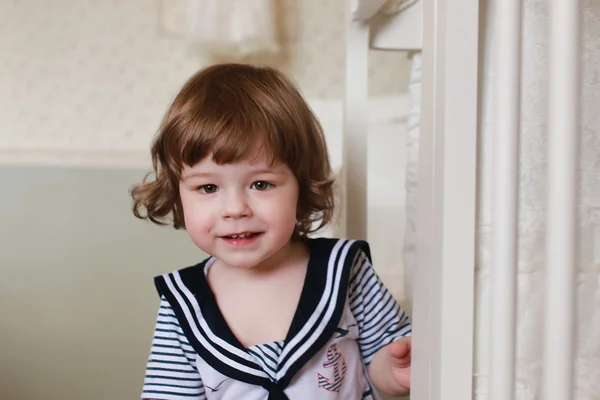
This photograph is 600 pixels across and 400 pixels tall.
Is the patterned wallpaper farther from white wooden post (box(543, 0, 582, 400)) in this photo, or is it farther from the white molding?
white wooden post (box(543, 0, 582, 400))

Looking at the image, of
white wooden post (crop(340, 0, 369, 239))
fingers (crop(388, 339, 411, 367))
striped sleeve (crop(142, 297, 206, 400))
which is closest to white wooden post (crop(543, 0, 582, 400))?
fingers (crop(388, 339, 411, 367))

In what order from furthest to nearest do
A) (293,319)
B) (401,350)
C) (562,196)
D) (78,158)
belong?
(78,158)
(293,319)
(401,350)
(562,196)

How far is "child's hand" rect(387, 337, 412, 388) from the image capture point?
2.38ft

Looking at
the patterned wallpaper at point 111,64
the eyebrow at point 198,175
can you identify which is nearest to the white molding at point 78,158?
the patterned wallpaper at point 111,64

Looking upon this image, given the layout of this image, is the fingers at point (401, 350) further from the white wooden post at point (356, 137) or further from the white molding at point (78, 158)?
the white molding at point (78, 158)

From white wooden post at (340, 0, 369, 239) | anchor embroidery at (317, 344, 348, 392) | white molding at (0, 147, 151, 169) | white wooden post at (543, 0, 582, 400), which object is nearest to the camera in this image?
white wooden post at (543, 0, 582, 400)

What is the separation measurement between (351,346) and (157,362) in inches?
9.3

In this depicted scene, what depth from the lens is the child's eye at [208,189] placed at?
2.60ft

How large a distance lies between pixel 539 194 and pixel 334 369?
400 millimetres

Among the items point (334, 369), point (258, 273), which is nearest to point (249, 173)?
point (258, 273)

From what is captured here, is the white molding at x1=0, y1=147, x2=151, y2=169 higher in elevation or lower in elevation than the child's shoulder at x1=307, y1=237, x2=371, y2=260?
higher

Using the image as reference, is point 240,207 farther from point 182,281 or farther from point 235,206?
point 182,281

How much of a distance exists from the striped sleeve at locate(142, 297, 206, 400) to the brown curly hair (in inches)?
7.0

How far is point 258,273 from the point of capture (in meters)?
0.87
